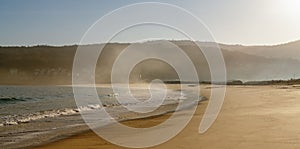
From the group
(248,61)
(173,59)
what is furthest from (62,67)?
(248,61)

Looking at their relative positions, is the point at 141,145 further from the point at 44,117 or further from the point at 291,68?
the point at 291,68

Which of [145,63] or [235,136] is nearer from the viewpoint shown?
[235,136]

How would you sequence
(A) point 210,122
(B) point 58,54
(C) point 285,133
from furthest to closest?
(B) point 58,54 < (A) point 210,122 < (C) point 285,133

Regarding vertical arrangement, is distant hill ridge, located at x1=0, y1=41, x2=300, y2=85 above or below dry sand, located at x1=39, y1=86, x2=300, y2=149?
above

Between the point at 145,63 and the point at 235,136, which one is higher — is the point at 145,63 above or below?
above

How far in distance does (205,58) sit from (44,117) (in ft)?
434

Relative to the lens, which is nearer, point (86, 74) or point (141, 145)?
point (141, 145)

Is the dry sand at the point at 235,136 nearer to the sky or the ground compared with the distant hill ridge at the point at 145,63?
nearer to the ground

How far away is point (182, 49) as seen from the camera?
160 metres

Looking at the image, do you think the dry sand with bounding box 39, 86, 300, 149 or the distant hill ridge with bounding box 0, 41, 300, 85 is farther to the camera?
the distant hill ridge with bounding box 0, 41, 300, 85

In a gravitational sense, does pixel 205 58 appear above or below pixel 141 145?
above

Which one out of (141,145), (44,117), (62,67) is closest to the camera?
(141,145)

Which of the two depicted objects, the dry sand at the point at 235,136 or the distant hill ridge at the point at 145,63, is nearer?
the dry sand at the point at 235,136

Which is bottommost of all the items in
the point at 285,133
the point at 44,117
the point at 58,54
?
the point at 285,133
